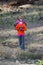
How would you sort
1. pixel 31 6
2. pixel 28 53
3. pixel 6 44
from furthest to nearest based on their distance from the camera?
pixel 31 6, pixel 6 44, pixel 28 53

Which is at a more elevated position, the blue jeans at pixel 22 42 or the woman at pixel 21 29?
the woman at pixel 21 29

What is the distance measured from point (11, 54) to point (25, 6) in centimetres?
1553

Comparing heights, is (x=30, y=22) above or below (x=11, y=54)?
below

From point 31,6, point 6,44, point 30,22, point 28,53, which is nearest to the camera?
point 28,53

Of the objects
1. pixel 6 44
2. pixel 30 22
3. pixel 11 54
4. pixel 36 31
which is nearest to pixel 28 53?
pixel 11 54

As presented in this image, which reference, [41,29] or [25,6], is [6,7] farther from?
[41,29]

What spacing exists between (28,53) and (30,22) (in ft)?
35.0

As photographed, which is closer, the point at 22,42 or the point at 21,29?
the point at 21,29

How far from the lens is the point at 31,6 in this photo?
27.5 meters

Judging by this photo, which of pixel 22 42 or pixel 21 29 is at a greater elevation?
pixel 21 29

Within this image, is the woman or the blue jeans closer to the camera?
the woman

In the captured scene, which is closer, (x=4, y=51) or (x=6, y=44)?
(x=4, y=51)

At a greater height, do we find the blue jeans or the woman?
the woman

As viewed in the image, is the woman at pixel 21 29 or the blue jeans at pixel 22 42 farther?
the blue jeans at pixel 22 42
